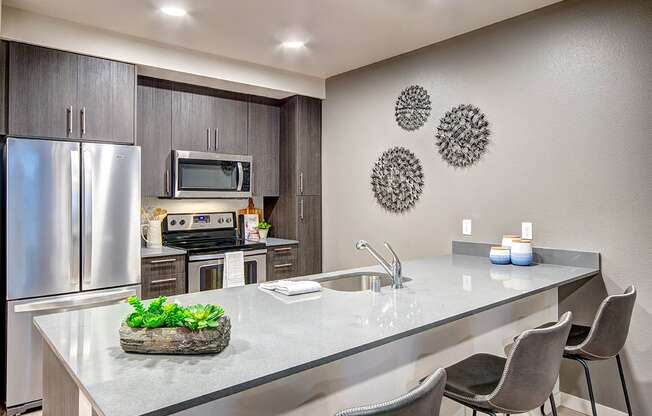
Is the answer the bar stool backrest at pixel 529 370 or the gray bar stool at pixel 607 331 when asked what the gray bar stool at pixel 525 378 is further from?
the gray bar stool at pixel 607 331

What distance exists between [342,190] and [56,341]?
3095 mm

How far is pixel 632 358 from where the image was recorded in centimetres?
246

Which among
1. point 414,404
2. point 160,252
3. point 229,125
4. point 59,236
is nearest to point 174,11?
point 229,125

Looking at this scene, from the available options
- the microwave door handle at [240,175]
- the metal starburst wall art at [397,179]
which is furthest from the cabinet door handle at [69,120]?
the metal starburst wall art at [397,179]

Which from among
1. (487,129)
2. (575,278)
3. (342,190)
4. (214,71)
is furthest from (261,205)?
(575,278)

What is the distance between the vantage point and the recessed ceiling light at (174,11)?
2740 millimetres

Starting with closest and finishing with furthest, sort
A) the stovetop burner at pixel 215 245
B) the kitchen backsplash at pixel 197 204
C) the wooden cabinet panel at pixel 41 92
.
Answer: the wooden cabinet panel at pixel 41 92 < the stovetop burner at pixel 215 245 < the kitchen backsplash at pixel 197 204

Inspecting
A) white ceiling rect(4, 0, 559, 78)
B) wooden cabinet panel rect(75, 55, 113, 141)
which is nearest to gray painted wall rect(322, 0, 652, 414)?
white ceiling rect(4, 0, 559, 78)

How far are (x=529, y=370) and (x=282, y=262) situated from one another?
2.88m

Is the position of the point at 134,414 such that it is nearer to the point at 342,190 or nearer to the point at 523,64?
the point at 523,64

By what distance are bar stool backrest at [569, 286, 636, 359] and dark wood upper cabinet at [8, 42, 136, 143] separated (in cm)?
306

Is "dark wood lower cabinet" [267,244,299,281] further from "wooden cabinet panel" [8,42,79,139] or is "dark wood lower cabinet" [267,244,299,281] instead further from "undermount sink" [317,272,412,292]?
"wooden cabinet panel" [8,42,79,139]

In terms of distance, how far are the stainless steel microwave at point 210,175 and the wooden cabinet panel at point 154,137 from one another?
9 cm

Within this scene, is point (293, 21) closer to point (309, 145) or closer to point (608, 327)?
point (309, 145)
